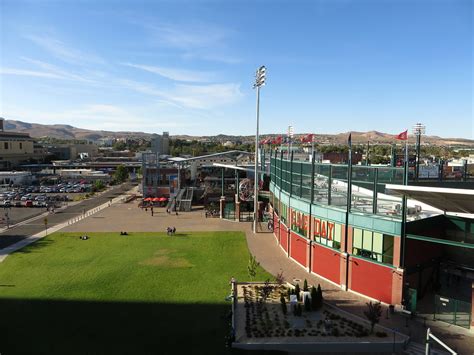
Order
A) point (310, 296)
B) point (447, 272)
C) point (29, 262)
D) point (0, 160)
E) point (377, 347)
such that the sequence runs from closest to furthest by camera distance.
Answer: point (377, 347) < point (310, 296) < point (447, 272) < point (29, 262) < point (0, 160)

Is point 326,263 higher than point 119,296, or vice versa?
point 326,263

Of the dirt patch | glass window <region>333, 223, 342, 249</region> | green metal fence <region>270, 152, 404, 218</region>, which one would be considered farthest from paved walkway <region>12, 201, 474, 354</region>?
the dirt patch

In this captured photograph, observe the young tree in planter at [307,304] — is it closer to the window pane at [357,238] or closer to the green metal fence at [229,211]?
the window pane at [357,238]

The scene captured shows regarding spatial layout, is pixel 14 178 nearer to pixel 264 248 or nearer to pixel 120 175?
pixel 120 175

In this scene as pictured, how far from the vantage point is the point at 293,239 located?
33812 mm

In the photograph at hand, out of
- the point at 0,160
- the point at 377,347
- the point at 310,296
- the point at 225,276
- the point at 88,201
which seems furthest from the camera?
the point at 0,160

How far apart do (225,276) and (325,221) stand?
9180mm

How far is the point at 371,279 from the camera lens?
991 inches

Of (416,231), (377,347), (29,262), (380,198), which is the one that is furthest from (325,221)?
(29,262)

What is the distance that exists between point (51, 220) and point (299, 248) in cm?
3945

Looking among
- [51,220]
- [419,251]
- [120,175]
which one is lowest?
[51,220]

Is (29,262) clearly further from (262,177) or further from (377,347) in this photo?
(262,177)

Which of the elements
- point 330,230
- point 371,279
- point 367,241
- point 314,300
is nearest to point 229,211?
point 330,230

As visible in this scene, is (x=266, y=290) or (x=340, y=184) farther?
(x=340, y=184)
